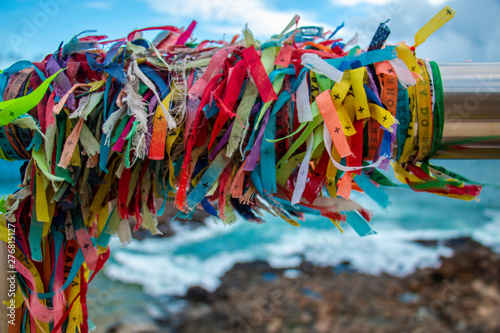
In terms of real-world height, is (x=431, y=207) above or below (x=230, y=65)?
below

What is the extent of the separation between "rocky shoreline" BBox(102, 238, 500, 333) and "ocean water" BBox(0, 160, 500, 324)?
179mm

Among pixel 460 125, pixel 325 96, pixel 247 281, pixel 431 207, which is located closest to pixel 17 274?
pixel 325 96

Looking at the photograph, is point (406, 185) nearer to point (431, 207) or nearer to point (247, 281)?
point (247, 281)

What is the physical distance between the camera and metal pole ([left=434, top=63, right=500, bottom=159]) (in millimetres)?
371

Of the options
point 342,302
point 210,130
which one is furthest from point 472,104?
point 342,302

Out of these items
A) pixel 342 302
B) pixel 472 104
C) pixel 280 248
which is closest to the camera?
pixel 472 104

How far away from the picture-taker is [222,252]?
12.4 ft

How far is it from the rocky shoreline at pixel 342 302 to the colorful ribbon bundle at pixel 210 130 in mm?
2187

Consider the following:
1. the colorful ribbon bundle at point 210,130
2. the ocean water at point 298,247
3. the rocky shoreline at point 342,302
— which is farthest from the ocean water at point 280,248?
the colorful ribbon bundle at point 210,130

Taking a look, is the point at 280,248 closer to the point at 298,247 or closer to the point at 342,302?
the point at 298,247

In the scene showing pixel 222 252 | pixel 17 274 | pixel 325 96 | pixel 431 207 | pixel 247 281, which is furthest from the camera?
pixel 431 207

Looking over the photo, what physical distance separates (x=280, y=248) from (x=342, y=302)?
47.4 inches

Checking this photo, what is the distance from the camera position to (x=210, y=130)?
417mm

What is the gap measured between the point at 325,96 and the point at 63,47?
32 cm
